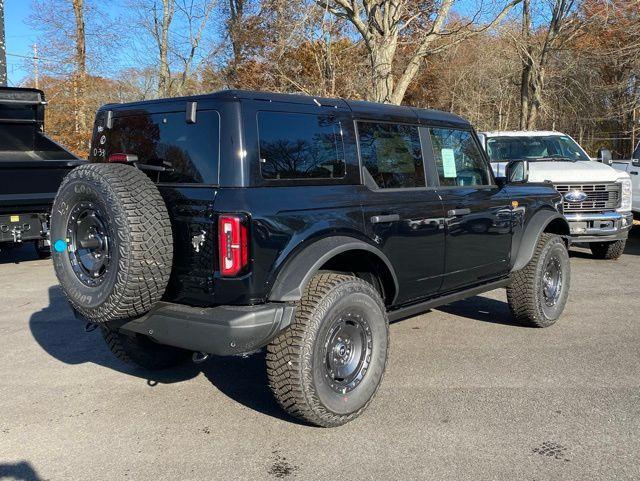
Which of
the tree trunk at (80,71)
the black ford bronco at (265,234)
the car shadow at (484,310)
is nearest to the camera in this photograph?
the black ford bronco at (265,234)

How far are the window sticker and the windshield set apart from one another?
5.71 metres

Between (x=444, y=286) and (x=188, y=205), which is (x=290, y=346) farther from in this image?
(x=444, y=286)

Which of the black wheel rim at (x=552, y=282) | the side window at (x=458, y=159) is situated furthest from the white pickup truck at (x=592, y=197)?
the side window at (x=458, y=159)

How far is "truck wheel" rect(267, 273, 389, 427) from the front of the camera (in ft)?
11.7

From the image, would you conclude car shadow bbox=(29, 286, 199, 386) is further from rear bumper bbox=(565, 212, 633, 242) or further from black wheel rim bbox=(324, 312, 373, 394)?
rear bumper bbox=(565, 212, 633, 242)

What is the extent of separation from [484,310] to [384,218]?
3.23 m

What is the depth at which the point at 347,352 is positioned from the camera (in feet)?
13.0

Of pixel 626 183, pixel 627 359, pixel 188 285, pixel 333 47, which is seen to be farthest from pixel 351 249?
pixel 333 47

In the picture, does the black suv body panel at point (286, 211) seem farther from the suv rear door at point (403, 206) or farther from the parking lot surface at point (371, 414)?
the parking lot surface at point (371, 414)

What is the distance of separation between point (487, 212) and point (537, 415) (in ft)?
5.95

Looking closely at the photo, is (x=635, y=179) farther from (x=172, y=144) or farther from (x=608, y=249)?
(x=172, y=144)

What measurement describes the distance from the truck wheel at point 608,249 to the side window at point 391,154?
21.3ft

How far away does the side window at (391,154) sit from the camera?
169 inches

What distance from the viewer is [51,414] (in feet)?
13.6
